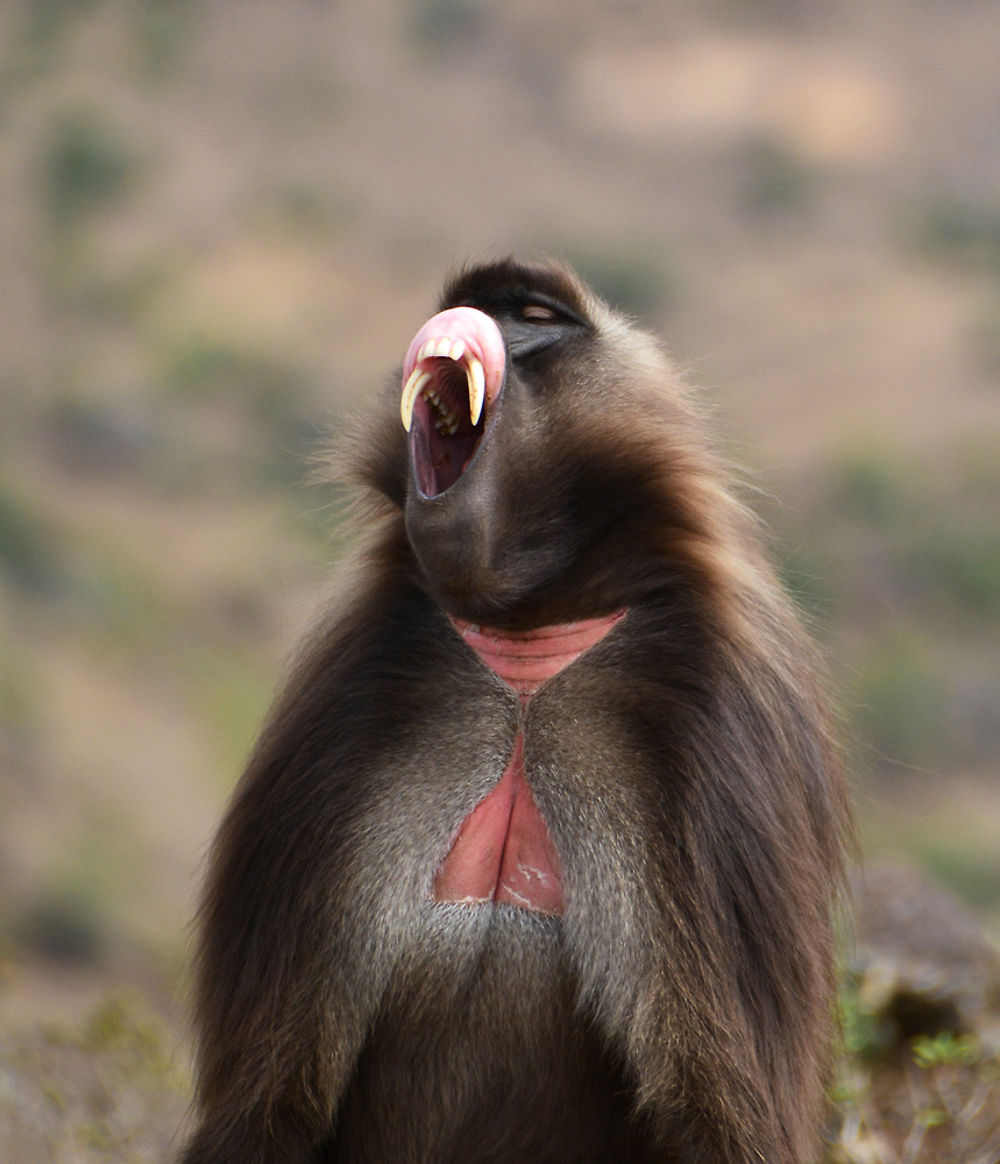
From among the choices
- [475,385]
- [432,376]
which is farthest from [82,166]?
[475,385]

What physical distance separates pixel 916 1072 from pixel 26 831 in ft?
41.4

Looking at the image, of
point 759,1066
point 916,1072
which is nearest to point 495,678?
point 759,1066

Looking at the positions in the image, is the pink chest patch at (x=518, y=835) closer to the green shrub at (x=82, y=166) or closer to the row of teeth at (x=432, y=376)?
the row of teeth at (x=432, y=376)

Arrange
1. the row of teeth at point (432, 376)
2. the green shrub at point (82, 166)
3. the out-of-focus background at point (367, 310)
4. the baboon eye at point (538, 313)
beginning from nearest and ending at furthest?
the row of teeth at point (432, 376)
the baboon eye at point (538, 313)
the out-of-focus background at point (367, 310)
the green shrub at point (82, 166)

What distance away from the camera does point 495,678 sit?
11.7 feet

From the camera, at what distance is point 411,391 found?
3287 millimetres

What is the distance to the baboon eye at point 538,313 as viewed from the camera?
11.8 feet

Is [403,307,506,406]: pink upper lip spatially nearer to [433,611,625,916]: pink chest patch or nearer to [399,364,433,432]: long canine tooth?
[399,364,433,432]: long canine tooth

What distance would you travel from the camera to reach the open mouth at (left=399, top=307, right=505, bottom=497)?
328 centimetres

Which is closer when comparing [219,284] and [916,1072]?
[916,1072]

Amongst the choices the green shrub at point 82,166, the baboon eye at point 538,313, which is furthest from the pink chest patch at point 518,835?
the green shrub at point 82,166

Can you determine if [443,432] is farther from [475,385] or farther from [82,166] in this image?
[82,166]

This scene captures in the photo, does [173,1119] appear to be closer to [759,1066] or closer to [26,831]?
[759,1066]

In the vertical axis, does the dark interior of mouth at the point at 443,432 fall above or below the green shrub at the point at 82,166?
below
